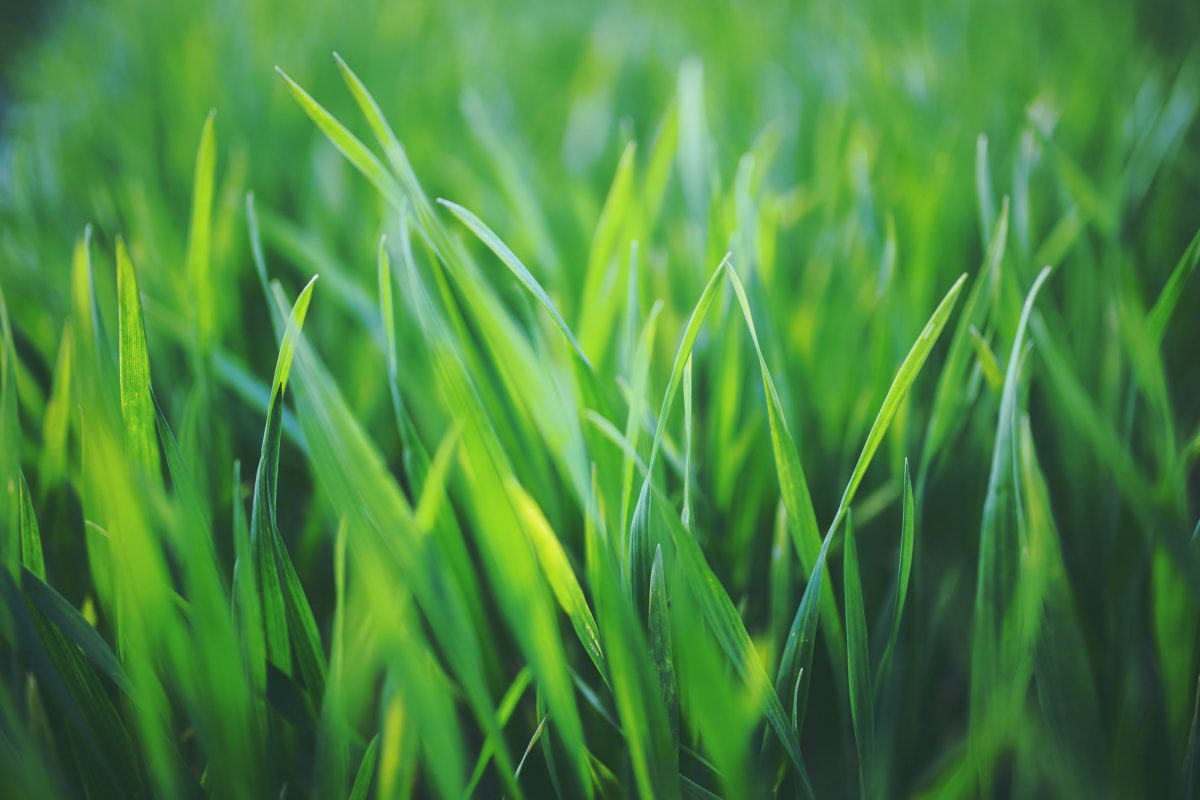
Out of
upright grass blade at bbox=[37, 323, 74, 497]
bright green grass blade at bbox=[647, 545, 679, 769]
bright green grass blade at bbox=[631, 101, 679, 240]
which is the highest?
bright green grass blade at bbox=[631, 101, 679, 240]

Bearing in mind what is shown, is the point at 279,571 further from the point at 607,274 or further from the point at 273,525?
the point at 607,274

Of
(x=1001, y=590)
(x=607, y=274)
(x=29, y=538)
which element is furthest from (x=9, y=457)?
(x=1001, y=590)

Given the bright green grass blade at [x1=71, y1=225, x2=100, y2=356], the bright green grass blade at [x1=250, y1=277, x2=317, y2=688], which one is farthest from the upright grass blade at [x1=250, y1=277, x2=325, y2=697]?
the bright green grass blade at [x1=71, y1=225, x2=100, y2=356]

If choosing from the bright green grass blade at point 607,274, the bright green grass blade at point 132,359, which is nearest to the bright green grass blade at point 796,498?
the bright green grass blade at point 607,274

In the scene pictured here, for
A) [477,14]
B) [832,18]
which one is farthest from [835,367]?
[477,14]

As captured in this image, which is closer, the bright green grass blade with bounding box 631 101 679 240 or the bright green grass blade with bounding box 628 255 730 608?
the bright green grass blade with bounding box 628 255 730 608

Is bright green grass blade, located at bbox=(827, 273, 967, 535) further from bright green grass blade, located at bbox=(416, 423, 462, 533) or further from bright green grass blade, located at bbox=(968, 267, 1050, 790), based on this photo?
bright green grass blade, located at bbox=(416, 423, 462, 533)
